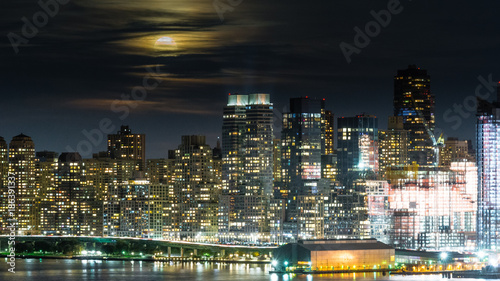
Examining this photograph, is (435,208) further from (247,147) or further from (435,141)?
(435,141)

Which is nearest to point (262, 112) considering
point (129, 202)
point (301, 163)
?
point (301, 163)

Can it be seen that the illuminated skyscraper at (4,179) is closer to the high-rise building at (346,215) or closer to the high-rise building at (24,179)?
the high-rise building at (24,179)

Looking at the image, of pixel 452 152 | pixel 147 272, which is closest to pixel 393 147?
pixel 452 152

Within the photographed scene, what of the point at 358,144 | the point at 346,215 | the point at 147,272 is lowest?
the point at 147,272

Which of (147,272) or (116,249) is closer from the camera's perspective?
(147,272)

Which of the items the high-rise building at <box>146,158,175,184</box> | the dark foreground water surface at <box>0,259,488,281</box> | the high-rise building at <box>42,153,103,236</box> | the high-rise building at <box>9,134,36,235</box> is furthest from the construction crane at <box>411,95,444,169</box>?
the dark foreground water surface at <box>0,259,488,281</box>

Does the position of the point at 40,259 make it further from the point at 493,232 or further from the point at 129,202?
the point at 493,232

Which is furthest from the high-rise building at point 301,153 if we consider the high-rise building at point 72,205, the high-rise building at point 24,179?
the high-rise building at point 24,179
